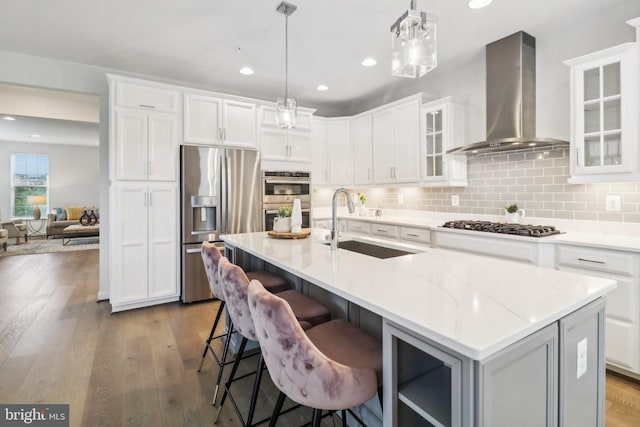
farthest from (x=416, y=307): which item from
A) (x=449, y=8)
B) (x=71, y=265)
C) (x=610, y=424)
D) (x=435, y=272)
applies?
(x=71, y=265)

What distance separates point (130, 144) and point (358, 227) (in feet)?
9.48

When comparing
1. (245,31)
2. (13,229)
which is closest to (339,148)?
(245,31)

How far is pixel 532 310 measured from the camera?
1.01 m

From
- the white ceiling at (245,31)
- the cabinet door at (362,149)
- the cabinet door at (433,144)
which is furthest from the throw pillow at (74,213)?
the cabinet door at (433,144)

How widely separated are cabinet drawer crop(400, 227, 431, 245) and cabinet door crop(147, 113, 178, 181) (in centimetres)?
267

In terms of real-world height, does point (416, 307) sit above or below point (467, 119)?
below

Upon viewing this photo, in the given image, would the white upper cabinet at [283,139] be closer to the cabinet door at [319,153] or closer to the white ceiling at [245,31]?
the cabinet door at [319,153]

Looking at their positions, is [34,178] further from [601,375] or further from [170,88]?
[601,375]

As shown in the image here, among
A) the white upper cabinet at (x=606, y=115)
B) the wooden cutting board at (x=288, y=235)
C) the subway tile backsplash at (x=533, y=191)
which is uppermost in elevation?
the white upper cabinet at (x=606, y=115)

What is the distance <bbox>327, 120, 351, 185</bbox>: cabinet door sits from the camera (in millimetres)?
4961

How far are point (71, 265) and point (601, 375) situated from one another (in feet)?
22.7

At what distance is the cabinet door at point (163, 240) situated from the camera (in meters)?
3.56

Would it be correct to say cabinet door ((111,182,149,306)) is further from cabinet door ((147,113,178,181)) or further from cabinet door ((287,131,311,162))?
cabinet door ((287,131,311,162))

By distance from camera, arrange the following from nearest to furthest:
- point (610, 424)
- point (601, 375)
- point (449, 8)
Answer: point (601, 375), point (610, 424), point (449, 8)
